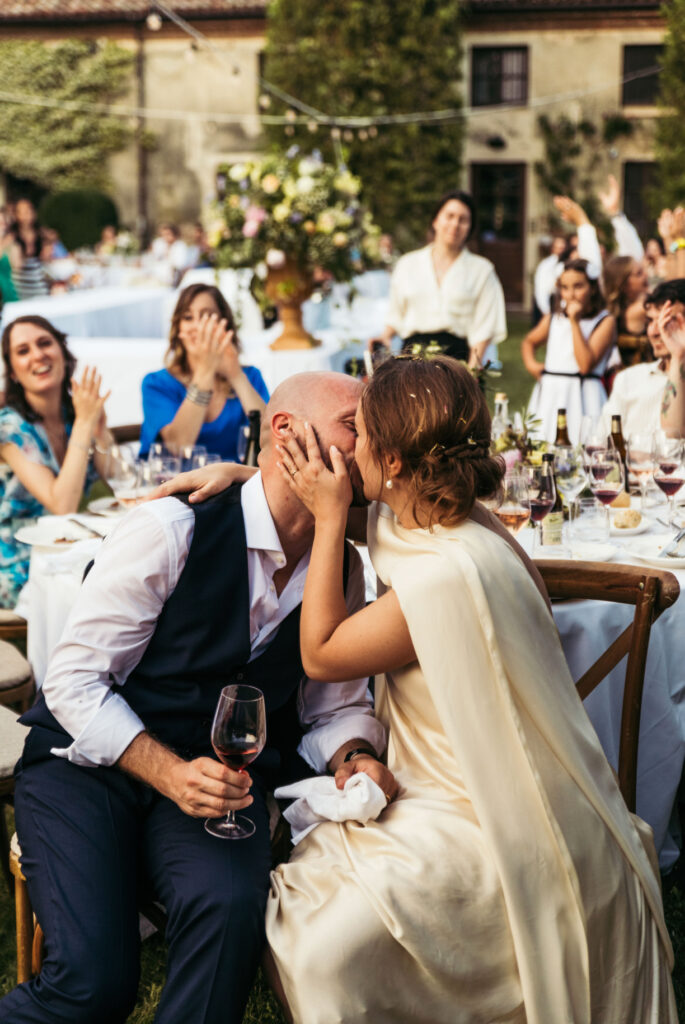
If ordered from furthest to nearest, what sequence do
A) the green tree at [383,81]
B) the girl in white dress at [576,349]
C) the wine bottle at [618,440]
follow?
the green tree at [383,81] → the girl in white dress at [576,349] → the wine bottle at [618,440]

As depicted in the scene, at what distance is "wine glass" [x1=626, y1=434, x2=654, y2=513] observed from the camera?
356 centimetres

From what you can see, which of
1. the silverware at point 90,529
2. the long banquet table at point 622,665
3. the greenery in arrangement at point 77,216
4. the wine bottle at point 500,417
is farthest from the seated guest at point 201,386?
the greenery in arrangement at point 77,216

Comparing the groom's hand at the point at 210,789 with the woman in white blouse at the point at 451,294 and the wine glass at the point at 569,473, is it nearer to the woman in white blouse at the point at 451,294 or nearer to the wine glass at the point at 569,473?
the wine glass at the point at 569,473

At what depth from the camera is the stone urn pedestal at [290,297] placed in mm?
6906

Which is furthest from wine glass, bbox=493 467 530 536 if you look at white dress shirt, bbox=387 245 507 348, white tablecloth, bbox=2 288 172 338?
white tablecloth, bbox=2 288 172 338

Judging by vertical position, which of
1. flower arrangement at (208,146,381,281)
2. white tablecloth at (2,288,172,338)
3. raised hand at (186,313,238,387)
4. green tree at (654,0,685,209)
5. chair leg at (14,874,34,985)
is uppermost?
green tree at (654,0,685,209)

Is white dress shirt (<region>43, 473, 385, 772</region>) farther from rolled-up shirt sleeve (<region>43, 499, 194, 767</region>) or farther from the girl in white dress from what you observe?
the girl in white dress

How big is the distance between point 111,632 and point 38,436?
1997 mm

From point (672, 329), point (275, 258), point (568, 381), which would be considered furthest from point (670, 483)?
point (275, 258)

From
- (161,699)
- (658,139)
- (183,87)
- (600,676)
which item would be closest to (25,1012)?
(161,699)

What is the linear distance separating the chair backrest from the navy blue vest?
69cm

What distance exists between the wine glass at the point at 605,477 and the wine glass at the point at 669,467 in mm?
124

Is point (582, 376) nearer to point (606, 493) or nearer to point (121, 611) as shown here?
point (606, 493)

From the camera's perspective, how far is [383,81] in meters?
20.1
